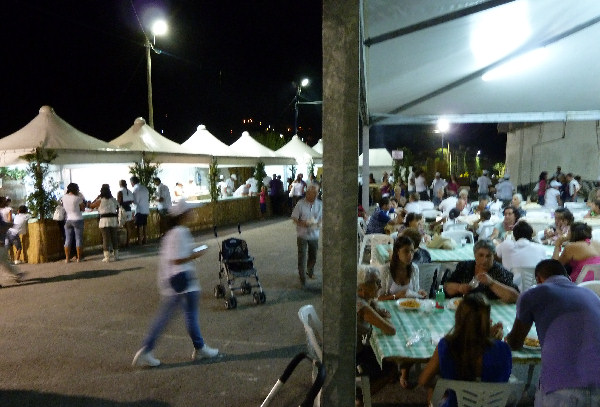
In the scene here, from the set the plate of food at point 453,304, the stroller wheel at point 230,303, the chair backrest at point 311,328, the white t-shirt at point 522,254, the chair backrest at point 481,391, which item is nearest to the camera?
the chair backrest at point 481,391

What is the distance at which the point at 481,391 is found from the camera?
2799mm

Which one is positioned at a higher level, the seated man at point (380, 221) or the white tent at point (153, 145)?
the white tent at point (153, 145)

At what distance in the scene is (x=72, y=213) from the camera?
32.0ft

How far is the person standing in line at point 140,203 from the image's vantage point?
39.3ft

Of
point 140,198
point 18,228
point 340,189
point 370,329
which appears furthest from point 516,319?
point 140,198

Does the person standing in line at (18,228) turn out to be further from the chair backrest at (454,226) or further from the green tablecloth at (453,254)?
the chair backrest at (454,226)

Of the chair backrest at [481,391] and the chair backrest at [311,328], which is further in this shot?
the chair backrest at [311,328]

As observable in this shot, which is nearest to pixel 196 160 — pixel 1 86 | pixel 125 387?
pixel 125 387

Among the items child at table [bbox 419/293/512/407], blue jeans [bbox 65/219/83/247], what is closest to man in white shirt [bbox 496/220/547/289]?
child at table [bbox 419/293/512/407]

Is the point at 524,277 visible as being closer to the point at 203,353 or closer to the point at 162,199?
the point at 203,353

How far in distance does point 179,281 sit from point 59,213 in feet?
21.9

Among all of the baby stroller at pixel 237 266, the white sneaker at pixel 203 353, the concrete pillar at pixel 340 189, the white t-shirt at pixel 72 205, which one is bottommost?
the white sneaker at pixel 203 353

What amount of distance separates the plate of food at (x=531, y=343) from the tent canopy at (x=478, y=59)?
9.84ft

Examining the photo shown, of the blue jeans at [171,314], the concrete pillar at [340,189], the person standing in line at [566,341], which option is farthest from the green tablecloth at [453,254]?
the concrete pillar at [340,189]
